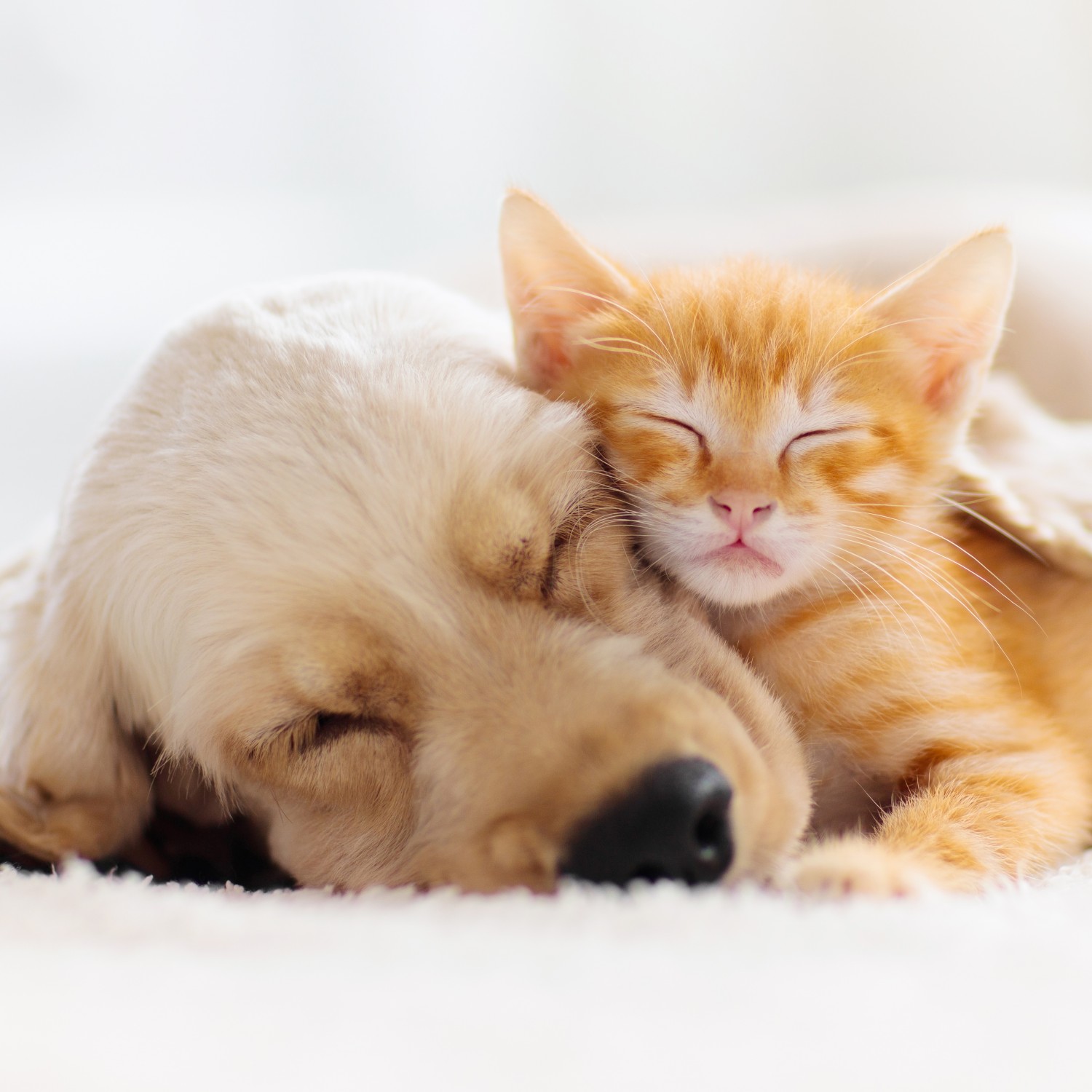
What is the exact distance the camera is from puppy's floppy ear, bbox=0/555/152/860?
4.92ft

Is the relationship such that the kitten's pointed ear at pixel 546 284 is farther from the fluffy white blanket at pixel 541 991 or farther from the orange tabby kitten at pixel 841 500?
the fluffy white blanket at pixel 541 991

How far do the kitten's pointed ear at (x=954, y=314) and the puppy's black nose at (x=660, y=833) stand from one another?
33.1 inches

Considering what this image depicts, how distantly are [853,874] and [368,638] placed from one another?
0.61 metres

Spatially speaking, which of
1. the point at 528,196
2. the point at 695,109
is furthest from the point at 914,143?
the point at 528,196

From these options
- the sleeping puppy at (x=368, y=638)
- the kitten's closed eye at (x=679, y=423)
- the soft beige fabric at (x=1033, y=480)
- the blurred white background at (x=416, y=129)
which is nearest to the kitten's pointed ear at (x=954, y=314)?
the soft beige fabric at (x=1033, y=480)

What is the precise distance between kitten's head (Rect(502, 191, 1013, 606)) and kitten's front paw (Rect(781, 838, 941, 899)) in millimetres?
424

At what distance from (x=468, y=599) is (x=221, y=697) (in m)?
0.33

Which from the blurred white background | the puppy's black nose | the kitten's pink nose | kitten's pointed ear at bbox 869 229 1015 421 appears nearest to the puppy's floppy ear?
the puppy's black nose

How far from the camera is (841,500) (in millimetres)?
1568

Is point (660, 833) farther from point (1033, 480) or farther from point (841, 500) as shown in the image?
point (1033, 480)

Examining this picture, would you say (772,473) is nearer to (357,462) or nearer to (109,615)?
(357,462)

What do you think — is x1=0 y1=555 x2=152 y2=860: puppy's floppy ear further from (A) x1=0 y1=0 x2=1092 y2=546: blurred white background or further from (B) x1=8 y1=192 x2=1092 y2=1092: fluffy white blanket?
(A) x1=0 y1=0 x2=1092 y2=546: blurred white background

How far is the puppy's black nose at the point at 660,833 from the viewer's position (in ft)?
3.67

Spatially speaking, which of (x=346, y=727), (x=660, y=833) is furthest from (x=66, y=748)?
(x=660, y=833)
